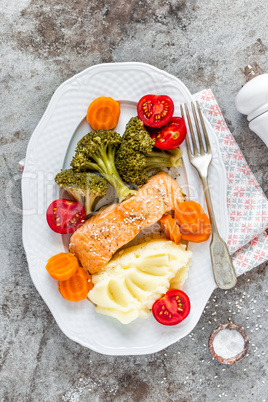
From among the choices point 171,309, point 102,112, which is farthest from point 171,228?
point 102,112

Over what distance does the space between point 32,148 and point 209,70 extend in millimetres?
1747

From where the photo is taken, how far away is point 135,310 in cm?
295

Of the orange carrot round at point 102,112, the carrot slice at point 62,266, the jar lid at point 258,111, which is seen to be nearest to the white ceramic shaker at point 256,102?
the jar lid at point 258,111

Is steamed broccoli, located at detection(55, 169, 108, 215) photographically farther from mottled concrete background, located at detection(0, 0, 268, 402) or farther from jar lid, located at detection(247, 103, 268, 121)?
jar lid, located at detection(247, 103, 268, 121)

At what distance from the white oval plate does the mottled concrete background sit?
0.30 metres

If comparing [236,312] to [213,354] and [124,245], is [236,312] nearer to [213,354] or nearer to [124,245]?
[213,354]

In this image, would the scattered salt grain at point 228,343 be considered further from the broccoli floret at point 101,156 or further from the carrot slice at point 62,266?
the broccoli floret at point 101,156

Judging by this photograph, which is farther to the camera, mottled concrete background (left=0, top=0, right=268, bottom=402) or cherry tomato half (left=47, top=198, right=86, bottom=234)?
mottled concrete background (left=0, top=0, right=268, bottom=402)

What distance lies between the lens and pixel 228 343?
338cm

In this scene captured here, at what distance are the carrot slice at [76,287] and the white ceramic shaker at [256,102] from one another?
197cm

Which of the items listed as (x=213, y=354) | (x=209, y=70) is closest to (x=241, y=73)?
(x=209, y=70)

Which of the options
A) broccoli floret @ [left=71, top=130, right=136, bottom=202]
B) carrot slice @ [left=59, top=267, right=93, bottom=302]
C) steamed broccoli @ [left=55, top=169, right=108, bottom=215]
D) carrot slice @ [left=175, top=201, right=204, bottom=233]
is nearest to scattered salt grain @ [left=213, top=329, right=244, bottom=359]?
carrot slice @ [left=175, top=201, right=204, bottom=233]

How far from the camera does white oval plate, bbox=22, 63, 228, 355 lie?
10.0ft

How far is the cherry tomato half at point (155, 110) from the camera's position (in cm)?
294
